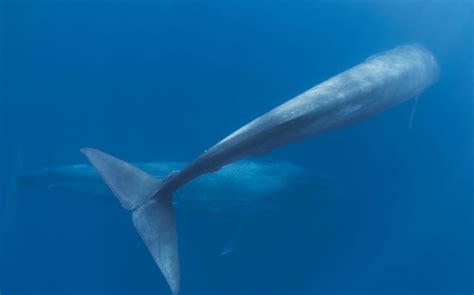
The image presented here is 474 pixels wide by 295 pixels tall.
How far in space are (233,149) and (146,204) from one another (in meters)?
1.63

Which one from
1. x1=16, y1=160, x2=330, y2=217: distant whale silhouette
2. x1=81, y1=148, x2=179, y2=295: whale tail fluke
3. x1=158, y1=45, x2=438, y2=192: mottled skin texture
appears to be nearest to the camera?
x1=158, y1=45, x2=438, y2=192: mottled skin texture

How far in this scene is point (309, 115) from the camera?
725cm

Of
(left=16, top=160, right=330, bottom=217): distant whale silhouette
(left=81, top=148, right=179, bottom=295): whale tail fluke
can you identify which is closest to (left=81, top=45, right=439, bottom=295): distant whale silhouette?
(left=81, top=148, right=179, bottom=295): whale tail fluke

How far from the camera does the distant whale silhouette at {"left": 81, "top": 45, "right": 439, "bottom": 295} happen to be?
23.2ft

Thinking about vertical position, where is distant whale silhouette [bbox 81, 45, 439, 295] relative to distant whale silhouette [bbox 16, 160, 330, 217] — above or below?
below

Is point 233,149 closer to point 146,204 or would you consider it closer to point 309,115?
point 309,115

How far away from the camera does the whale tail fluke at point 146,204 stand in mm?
7332

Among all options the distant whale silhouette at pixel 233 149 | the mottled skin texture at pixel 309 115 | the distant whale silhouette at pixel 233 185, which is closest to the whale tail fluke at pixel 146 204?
the distant whale silhouette at pixel 233 149

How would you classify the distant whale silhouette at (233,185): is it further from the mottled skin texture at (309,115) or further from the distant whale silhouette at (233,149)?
the distant whale silhouette at (233,149)

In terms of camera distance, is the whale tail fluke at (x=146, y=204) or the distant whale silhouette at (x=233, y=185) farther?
Answer: the distant whale silhouette at (x=233, y=185)

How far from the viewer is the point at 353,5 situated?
13.6 metres

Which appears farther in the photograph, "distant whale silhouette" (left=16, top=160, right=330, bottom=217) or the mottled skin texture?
"distant whale silhouette" (left=16, top=160, right=330, bottom=217)

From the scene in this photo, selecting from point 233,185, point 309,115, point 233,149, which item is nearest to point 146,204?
point 233,149

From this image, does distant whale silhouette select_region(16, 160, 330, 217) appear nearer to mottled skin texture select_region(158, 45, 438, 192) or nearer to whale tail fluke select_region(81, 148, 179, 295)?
mottled skin texture select_region(158, 45, 438, 192)
